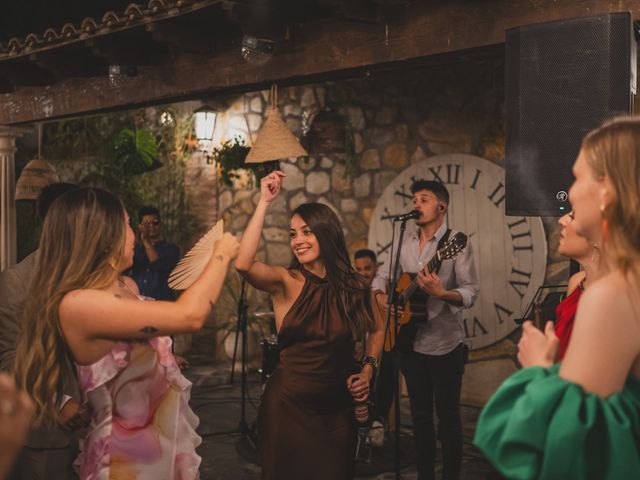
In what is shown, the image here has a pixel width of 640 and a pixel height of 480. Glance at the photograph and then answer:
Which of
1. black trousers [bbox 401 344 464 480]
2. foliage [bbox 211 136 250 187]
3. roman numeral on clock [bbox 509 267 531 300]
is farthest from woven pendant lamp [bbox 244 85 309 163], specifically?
foliage [bbox 211 136 250 187]

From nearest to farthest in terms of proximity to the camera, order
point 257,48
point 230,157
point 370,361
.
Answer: point 370,361
point 257,48
point 230,157

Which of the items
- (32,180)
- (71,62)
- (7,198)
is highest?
(71,62)

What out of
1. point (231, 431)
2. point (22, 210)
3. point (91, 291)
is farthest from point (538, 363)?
point (22, 210)

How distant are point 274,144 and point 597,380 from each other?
3.51 metres

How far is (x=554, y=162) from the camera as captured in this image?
3.30m

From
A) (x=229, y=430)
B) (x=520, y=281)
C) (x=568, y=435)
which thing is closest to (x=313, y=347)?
(x=568, y=435)

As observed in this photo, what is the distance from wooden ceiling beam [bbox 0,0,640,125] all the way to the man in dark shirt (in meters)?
0.97

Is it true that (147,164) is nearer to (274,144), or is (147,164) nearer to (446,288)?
(274,144)

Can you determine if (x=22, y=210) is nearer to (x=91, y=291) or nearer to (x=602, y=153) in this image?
(x=91, y=291)

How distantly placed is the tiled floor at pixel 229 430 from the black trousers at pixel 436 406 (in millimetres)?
536

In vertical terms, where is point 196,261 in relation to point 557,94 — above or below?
below

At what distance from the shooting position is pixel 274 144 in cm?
485

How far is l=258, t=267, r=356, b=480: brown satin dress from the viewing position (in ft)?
10.7

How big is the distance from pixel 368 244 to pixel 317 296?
3427mm
